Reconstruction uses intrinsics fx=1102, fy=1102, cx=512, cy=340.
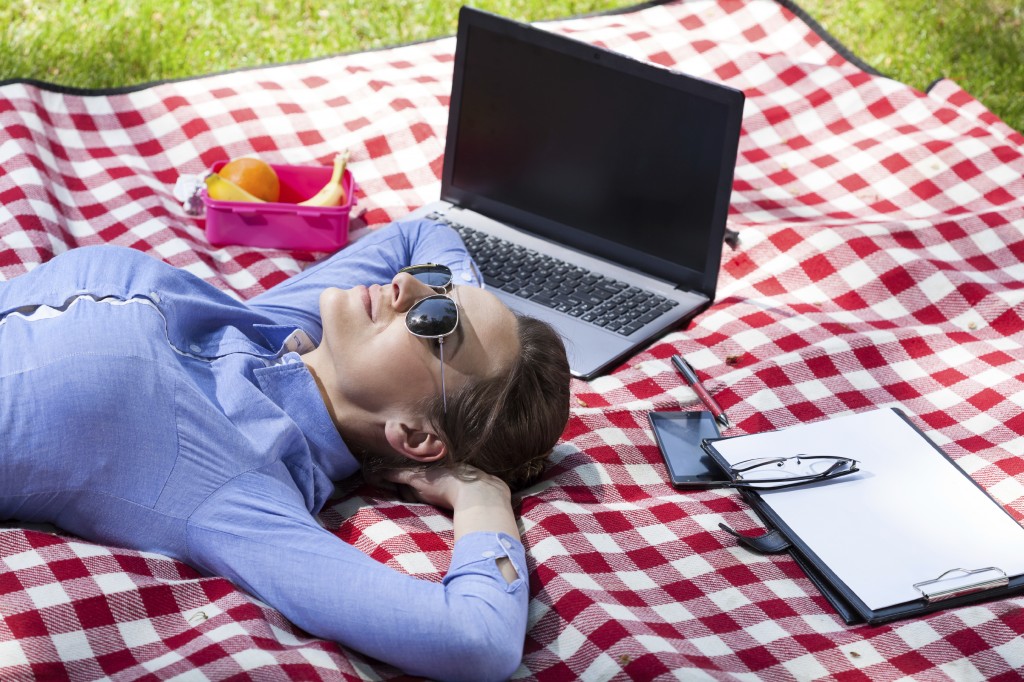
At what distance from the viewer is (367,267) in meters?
2.97

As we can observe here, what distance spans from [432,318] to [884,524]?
3.49 feet

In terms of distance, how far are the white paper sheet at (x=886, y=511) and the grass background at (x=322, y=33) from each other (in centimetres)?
293

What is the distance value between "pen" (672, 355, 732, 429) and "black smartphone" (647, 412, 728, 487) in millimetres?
19

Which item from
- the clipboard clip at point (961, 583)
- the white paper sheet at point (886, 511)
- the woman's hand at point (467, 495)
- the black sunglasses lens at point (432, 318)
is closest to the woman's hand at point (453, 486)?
the woman's hand at point (467, 495)

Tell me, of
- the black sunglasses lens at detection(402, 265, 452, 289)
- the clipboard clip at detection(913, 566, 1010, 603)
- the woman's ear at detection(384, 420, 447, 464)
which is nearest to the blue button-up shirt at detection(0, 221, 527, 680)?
the woman's ear at detection(384, 420, 447, 464)

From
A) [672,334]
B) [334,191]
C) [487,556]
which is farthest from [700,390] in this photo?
[334,191]

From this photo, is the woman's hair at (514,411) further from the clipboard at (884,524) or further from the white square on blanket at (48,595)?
the white square on blanket at (48,595)

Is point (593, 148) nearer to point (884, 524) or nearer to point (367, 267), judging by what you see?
point (367, 267)

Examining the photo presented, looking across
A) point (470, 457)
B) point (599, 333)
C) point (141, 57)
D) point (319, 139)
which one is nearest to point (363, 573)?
point (470, 457)

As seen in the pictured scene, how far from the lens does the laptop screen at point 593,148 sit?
3.06 m

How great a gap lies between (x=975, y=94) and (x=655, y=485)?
337 cm

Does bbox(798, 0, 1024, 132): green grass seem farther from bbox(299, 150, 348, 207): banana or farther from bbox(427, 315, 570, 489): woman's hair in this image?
bbox(427, 315, 570, 489): woman's hair

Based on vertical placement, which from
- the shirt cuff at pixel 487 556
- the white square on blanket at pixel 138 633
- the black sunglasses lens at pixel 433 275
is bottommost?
the white square on blanket at pixel 138 633

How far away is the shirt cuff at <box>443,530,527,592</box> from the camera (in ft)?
6.65
